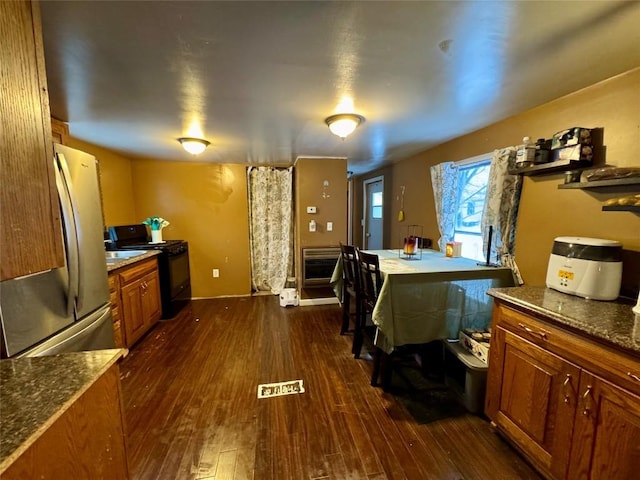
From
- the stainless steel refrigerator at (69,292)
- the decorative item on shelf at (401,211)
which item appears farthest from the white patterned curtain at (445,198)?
the stainless steel refrigerator at (69,292)

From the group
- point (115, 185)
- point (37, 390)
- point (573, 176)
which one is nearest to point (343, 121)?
point (573, 176)

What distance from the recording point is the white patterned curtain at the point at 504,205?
7.38 feet

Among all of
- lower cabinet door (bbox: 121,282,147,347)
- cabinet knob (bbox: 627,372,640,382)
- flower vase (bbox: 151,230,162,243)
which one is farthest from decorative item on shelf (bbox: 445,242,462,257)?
flower vase (bbox: 151,230,162,243)

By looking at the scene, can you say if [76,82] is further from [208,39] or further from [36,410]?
[36,410]

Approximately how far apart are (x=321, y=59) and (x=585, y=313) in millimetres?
1803

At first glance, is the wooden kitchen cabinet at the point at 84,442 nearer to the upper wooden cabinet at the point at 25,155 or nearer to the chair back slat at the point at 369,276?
the upper wooden cabinet at the point at 25,155

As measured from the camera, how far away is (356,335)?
8.71ft

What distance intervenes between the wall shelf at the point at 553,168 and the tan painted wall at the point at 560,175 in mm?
53

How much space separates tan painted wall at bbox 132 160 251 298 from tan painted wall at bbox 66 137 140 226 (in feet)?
0.50

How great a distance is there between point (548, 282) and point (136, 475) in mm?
2627

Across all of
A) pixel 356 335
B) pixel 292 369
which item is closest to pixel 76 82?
pixel 292 369

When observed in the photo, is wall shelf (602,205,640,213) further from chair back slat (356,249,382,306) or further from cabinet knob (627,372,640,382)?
chair back slat (356,249,382,306)

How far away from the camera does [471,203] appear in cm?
292

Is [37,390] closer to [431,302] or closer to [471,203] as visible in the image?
[431,302]
